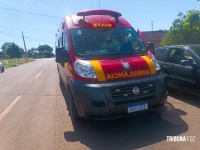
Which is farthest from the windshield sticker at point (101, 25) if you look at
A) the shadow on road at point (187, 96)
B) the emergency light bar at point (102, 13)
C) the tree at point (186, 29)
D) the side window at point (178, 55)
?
the tree at point (186, 29)

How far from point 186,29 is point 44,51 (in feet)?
344

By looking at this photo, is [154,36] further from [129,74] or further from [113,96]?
[113,96]

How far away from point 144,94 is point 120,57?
3.45 feet

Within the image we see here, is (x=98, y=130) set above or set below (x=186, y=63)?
below

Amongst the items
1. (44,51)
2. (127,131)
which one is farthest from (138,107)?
(44,51)

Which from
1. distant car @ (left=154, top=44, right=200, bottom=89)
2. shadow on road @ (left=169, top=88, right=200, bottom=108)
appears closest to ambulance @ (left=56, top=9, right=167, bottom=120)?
distant car @ (left=154, top=44, right=200, bottom=89)

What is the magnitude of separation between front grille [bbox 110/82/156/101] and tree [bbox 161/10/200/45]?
16900mm

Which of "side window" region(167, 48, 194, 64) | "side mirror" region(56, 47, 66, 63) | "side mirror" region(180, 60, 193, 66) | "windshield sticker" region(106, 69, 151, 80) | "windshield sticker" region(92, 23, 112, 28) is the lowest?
"windshield sticker" region(106, 69, 151, 80)

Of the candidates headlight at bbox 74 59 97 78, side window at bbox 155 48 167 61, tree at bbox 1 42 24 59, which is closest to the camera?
headlight at bbox 74 59 97 78

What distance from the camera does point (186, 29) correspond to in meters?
20.9

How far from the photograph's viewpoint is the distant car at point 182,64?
6613mm

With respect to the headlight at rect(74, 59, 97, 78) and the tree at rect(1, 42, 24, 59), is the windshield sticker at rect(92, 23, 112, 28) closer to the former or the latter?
the headlight at rect(74, 59, 97, 78)

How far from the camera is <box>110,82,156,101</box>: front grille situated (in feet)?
15.9

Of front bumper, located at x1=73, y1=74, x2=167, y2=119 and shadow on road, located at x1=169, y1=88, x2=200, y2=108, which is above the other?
front bumper, located at x1=73, y1=74, x2=167, y2=119
